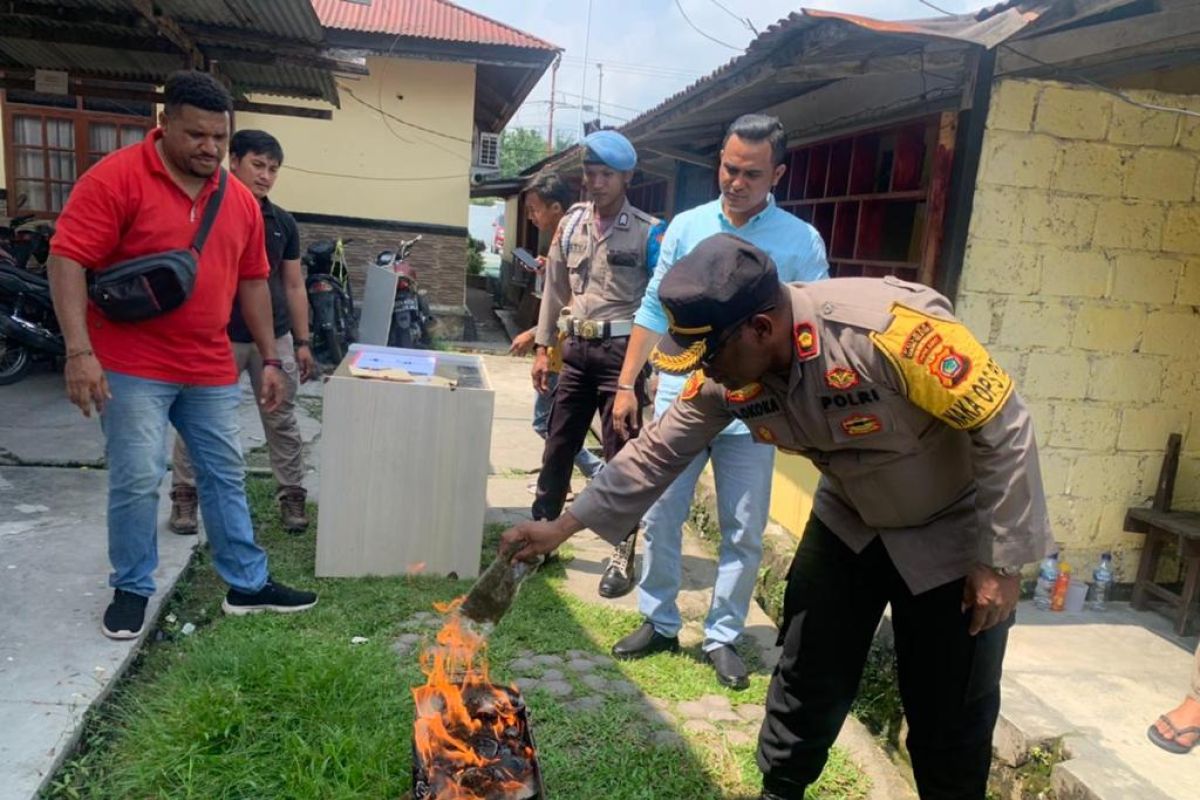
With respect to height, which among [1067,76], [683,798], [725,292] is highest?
[1067,76]

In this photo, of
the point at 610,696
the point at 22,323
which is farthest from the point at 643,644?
the point at 22,323

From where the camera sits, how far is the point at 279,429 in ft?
14.4

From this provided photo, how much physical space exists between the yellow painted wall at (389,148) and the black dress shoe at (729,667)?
33.1ft

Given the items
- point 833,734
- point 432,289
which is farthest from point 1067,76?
point 432,289

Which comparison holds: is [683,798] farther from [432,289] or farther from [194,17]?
[432,289]

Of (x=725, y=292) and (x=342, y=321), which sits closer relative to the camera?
(x=725, y=292)

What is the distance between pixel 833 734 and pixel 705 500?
2.86 meters

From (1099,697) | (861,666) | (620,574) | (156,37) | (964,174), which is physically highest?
(156,37)

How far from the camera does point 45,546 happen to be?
12.9 feet

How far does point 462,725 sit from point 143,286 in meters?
1.81

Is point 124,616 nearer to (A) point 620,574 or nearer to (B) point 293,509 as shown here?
(B) point 293,509

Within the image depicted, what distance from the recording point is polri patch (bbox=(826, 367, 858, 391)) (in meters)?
1.91

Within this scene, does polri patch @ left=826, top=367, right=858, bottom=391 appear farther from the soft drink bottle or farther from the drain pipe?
the soft drink bottle

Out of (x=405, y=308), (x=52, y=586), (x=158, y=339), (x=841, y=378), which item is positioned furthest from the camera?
(x=405, y=308)
